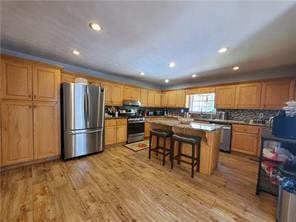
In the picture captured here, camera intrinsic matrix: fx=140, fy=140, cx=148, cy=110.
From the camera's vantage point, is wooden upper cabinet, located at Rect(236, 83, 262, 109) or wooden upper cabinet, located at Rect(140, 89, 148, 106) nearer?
wooden upper cabinet, located at Rect(236, 83, 262, 109)

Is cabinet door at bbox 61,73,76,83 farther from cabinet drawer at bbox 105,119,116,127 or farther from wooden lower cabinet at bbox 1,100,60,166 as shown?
cabinet drawer at bbox 105,119,116,127

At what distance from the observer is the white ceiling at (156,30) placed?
62.4 inches

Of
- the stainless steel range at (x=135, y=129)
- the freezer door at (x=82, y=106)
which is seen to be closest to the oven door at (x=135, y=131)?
the stainless steel range at (x=135, y=129)

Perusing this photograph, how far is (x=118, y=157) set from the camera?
3561 millimetres

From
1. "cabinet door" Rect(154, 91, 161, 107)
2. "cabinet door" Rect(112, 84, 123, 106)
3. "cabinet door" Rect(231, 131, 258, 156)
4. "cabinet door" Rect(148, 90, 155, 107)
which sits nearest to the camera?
"cabinet door" Rect(231, 131, 258, 156)

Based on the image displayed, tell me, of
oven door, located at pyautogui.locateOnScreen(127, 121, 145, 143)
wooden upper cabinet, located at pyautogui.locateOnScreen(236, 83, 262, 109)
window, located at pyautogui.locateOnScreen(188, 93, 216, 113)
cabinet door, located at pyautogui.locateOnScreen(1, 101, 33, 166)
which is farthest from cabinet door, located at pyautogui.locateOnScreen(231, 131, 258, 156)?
cabinet door, located at pyautogui.locateOnScreen(1, 101, 33, 166)

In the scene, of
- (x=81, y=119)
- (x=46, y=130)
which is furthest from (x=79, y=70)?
(x=46, y=130)

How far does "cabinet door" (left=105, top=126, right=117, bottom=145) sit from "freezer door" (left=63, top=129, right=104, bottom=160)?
0.32 metres

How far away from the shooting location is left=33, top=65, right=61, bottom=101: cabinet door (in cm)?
294

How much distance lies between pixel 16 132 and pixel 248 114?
5.92 metres

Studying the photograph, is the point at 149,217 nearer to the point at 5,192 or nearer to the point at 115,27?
the point at 5,192

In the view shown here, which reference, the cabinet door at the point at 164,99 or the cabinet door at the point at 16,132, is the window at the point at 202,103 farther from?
the cabinet door at the point at 16,132

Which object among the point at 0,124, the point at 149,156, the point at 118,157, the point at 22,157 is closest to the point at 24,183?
the point at 22,157

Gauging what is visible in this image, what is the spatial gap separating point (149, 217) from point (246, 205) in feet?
4.51
